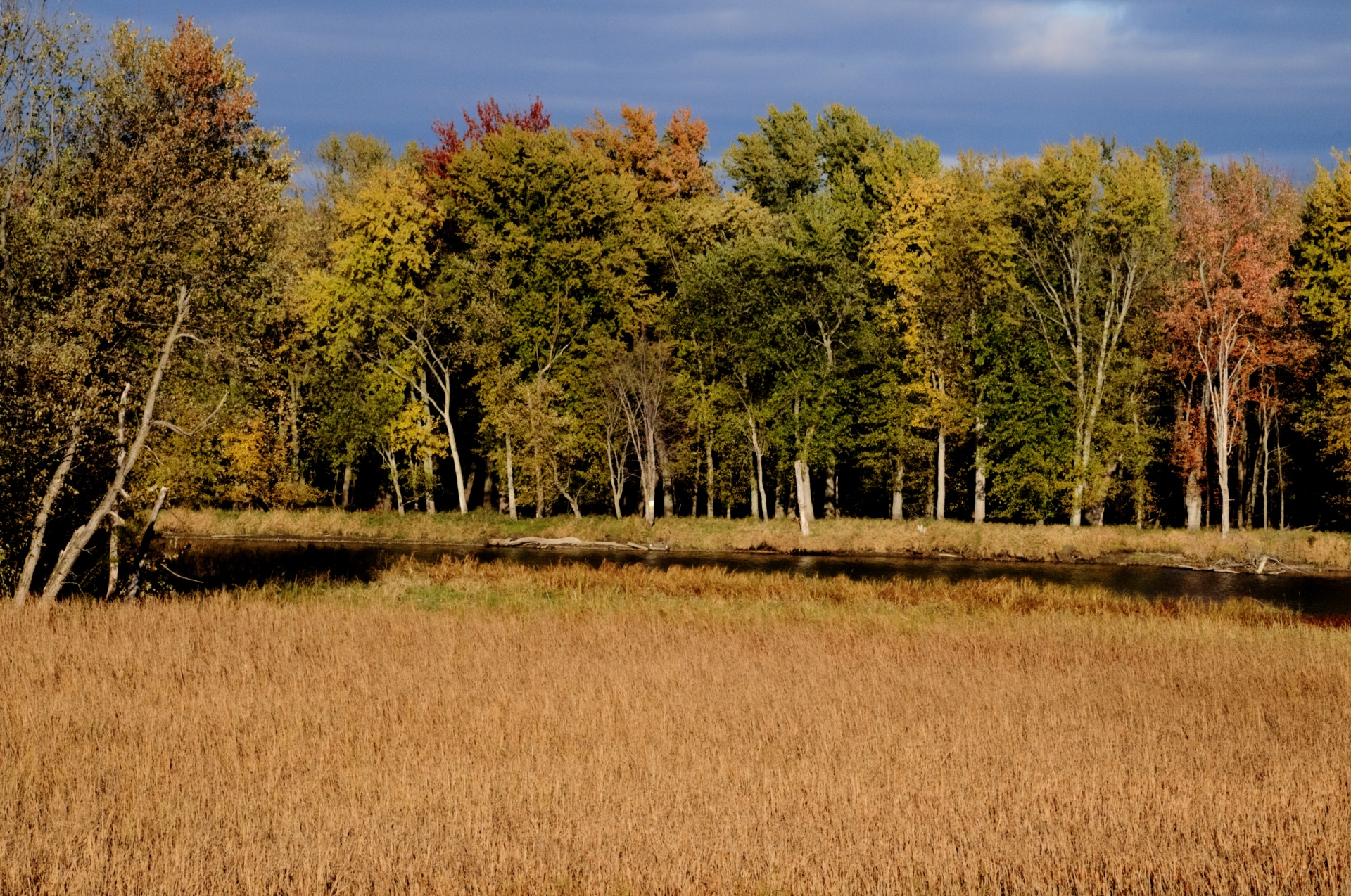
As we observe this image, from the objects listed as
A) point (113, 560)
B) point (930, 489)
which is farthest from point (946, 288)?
point (113, 560)

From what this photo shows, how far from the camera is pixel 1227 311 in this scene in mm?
Answer: 39844

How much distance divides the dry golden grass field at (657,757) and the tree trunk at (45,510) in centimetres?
133

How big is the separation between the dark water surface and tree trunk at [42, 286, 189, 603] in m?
6.31

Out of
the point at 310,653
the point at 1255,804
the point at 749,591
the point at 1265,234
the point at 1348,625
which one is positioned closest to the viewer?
the point at 1255,804

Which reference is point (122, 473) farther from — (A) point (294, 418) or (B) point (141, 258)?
(A) point (294, 418)

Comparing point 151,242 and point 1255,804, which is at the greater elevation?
point 151,242

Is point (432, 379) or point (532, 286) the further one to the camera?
point (432, 379)

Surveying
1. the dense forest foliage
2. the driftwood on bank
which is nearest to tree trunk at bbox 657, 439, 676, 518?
the dense forest foliage

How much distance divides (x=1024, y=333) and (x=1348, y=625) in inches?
927

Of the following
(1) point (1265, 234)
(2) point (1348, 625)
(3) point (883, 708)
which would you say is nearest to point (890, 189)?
(1) point (1265, 234)

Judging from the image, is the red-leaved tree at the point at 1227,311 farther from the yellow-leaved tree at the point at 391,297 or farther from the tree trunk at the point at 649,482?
the yellow-leaved tree at the point at 391,297

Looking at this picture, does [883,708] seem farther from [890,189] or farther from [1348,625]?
[890,189]

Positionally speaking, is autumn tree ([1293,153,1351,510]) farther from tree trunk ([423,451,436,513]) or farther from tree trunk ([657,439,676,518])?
tree trunk ([423,451,436,513])

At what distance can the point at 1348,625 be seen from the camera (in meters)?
21.5
